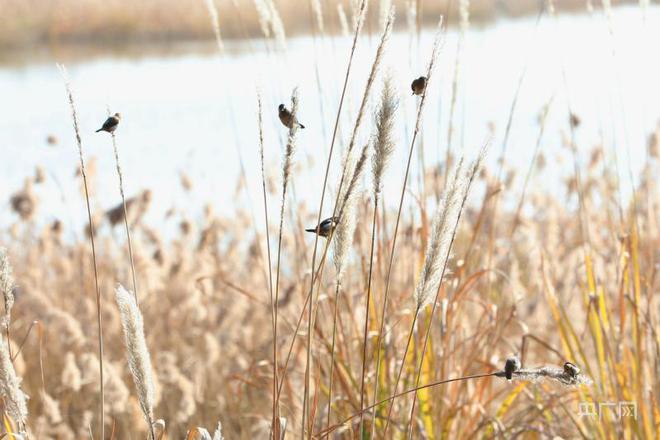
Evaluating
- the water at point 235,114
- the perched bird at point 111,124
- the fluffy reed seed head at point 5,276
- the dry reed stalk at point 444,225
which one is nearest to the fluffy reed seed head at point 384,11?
the dry reed stalk at point 444,225

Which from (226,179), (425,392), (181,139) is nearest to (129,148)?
(181,139)

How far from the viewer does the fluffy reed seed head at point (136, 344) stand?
3.47ft

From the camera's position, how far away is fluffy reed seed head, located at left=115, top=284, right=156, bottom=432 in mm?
1058

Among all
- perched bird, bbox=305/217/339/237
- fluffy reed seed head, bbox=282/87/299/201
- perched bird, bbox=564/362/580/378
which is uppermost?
fluffy reed seed head, bbox=282/87/299/201

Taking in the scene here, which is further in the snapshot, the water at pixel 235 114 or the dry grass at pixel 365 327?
the water at pixel 235 114

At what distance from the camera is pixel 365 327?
1194 millimetres

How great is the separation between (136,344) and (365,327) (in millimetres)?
307

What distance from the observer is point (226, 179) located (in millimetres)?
6957

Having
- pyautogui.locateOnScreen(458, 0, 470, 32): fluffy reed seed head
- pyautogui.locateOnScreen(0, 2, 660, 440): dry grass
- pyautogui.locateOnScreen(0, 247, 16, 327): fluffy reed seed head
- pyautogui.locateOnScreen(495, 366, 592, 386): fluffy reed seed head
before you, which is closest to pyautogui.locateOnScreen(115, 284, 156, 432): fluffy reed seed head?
pyautogui.locateOnScreen(0, 2, 660, 440): dry grass

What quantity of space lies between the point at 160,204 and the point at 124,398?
4.03 metres

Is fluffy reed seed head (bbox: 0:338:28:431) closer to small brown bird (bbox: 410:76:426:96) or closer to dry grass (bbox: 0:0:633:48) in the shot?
small brown bird (bbox: 410:76:426:96)

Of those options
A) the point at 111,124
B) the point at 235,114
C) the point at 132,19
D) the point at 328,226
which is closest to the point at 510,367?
the point at 328,226

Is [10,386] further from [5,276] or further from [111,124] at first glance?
[111,124]

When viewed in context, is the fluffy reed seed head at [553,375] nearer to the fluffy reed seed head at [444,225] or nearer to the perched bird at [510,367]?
the perched bird at [510,367]
